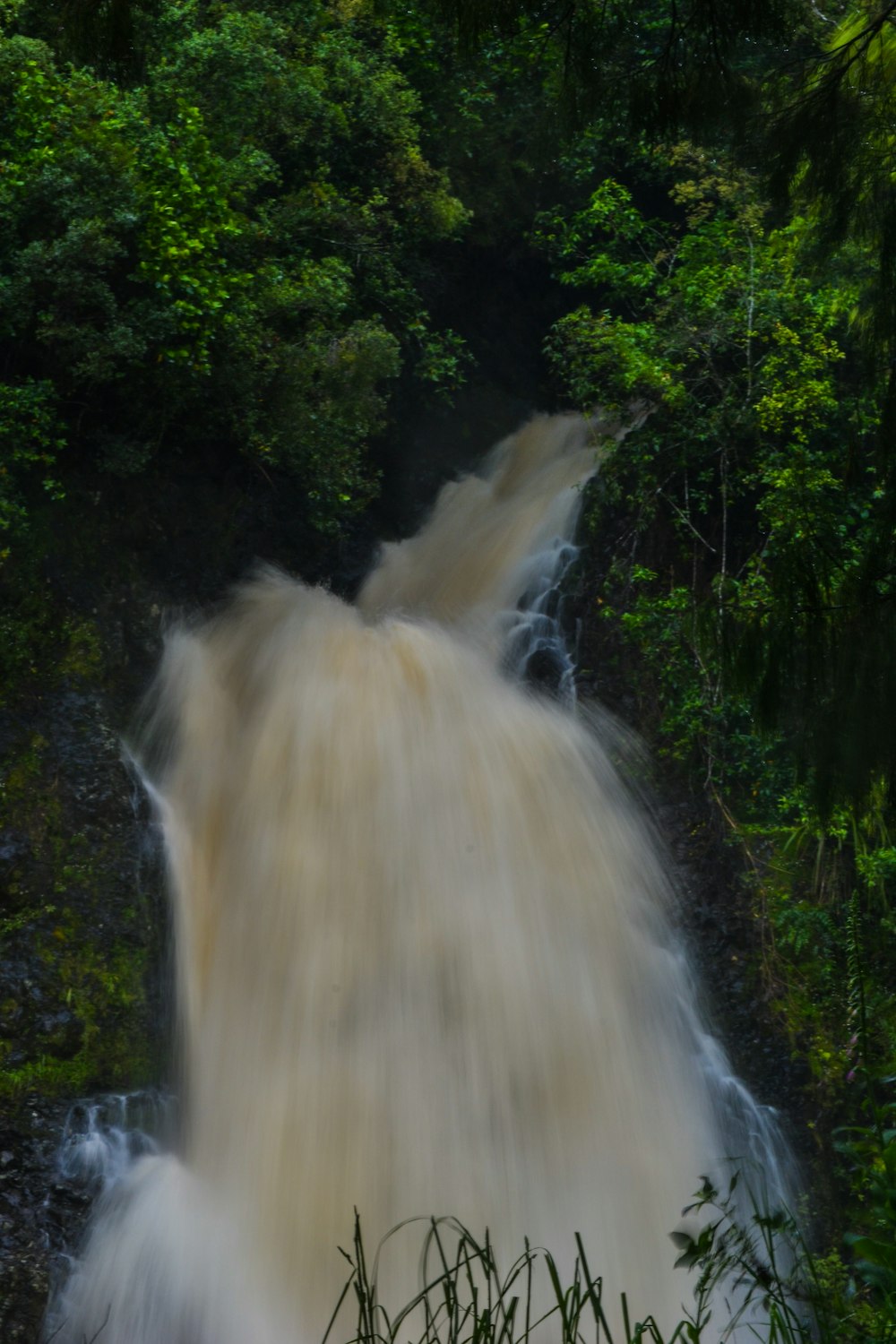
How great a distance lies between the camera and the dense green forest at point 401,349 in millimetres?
8031

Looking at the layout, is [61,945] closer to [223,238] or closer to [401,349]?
[223,238]

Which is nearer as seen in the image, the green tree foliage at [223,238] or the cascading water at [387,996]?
the cascading water at [387,996]

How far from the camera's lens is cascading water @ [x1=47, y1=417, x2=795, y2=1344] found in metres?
6.41

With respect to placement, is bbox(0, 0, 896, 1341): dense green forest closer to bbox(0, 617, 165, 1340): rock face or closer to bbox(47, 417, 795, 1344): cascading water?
bbox(0, 617, 165, 1340): rock face

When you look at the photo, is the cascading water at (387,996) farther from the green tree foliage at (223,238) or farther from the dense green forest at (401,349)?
the green tree foliage at (223,238)

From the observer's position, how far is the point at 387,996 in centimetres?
752

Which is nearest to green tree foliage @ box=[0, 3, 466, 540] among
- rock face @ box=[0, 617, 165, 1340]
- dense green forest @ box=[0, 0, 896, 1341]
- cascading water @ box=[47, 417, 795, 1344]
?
dense green forest @ box=[0, 0, 896, 1341]

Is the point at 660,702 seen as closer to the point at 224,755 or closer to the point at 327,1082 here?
the point at 224,755

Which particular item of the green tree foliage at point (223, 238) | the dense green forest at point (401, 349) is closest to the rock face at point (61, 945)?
the dense green forest at point (401, 349)

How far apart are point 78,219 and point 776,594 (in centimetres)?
582

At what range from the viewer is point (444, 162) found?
1208 cm

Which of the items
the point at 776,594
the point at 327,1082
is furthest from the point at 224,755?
the point at 776,594

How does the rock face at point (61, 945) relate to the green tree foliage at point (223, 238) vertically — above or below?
below

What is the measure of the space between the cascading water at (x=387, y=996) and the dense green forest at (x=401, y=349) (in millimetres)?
Result: 752
